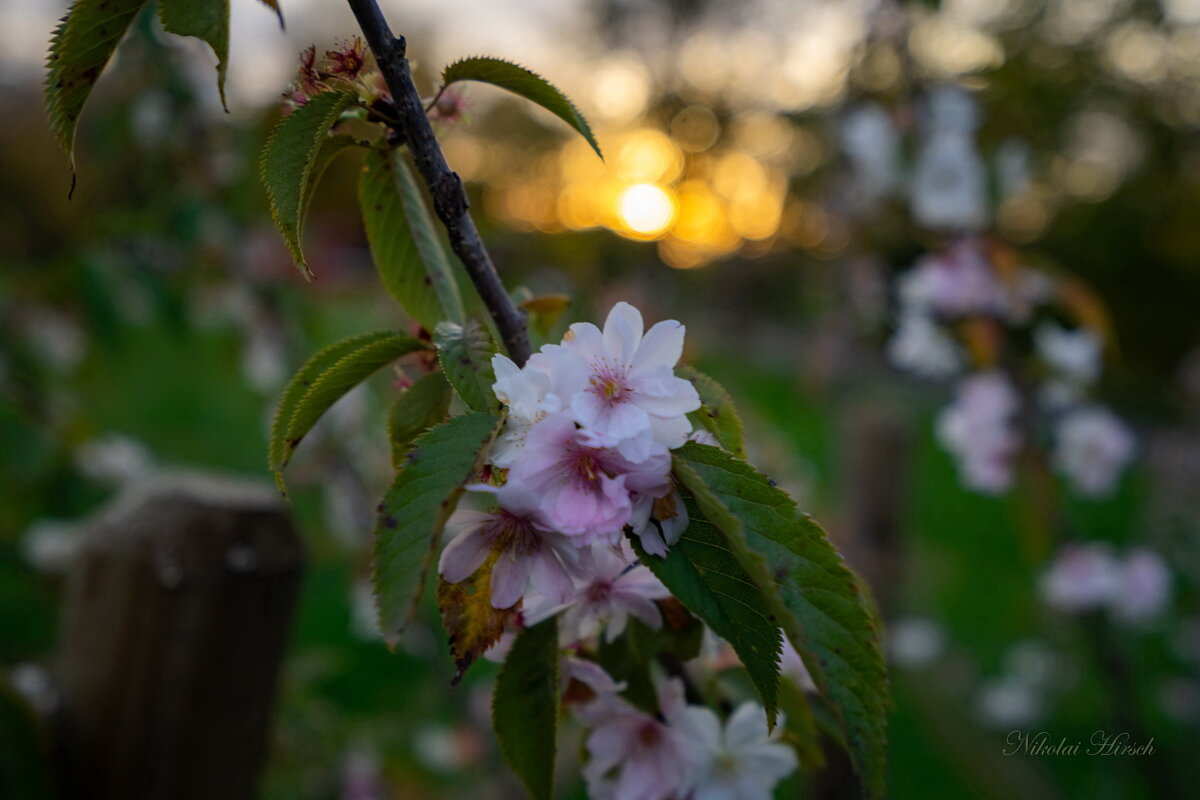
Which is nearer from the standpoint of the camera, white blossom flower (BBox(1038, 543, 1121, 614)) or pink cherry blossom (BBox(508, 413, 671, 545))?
pink cherry blossom (BBox(508, 413, 671, 545))

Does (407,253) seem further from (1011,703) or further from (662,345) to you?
(1011,703)

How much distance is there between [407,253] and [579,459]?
0.25 metres

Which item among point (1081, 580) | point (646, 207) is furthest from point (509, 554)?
point (646, 207)

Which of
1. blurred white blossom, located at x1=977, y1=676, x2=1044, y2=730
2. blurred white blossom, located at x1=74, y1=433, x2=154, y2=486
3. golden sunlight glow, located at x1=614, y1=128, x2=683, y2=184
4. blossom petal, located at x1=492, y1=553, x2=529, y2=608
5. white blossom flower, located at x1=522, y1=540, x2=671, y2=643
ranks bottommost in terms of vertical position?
blurred white blossom, located at x1=977, y1=676, x2=1044, y2=730

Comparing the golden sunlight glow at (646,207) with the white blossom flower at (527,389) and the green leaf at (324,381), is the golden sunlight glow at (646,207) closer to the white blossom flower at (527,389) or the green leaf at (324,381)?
the green leaf at (324,381)

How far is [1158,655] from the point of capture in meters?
4.10

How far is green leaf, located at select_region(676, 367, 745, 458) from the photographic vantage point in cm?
56

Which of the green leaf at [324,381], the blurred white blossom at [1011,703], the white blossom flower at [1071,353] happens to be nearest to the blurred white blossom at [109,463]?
the green leaf at [324,381]

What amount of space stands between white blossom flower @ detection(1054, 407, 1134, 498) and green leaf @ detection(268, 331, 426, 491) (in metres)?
1.81

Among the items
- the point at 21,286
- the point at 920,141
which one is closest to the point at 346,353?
the point at 920,141

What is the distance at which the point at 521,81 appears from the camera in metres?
0.56

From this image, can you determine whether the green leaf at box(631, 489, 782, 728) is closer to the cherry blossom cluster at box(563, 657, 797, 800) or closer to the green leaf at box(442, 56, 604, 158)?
the cherry blossom cluster at box(563, 657, 797, 800)

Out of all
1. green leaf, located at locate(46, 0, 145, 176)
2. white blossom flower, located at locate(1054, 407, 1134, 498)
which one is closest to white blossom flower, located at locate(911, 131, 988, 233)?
white blossom flower, located at locate(1054, 407, 1134, 498)

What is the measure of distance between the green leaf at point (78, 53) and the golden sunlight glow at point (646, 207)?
19.3 feet
